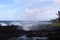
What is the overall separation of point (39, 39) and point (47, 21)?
39 centimetres

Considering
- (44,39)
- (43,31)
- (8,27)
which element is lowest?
(44,39)

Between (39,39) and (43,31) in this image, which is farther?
(43,31)

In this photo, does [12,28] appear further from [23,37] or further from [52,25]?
[52,25]

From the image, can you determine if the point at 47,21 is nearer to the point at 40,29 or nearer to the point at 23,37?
the point at 40,29

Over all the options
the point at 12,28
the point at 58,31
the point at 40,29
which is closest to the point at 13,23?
the point at 12,28

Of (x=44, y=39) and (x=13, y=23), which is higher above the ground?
(x=13, y=23)

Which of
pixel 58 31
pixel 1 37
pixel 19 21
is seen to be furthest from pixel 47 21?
pixel 1 37

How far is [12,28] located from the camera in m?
2.19

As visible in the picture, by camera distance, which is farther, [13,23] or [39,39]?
[13,23]

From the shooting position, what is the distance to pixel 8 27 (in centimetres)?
221

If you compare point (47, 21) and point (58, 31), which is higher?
point (47, 21)

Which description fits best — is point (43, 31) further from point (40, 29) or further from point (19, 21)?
point (19, 21)

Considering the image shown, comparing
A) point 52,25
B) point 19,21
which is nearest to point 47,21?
point 52,25

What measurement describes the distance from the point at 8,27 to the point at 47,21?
0.73 metres
